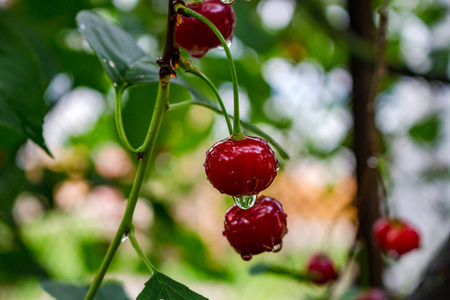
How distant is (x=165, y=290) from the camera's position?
454 millimetres

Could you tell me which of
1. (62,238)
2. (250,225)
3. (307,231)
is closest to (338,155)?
(307,231)

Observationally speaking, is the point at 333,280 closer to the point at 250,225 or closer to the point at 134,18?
the point at 250,225

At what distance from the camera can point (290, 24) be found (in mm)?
1778

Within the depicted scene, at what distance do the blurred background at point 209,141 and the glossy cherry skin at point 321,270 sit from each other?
11cm

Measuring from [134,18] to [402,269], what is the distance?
1.81m

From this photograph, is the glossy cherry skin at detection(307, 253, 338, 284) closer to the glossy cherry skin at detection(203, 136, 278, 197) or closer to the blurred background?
the blurred background

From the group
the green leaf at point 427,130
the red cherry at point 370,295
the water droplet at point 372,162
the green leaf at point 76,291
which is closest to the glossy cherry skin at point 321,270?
the red cherry at point 370,295

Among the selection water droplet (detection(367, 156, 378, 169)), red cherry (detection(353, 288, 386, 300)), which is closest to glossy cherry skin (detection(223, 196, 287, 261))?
water droplet (detection(367, 156, 378, 169))

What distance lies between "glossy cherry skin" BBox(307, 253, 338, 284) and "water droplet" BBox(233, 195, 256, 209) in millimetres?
561

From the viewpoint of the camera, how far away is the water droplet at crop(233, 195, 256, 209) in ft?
1.60

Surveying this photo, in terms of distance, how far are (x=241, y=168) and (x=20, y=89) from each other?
0.99ft

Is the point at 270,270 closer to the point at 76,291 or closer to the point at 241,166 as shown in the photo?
the point at 76,291

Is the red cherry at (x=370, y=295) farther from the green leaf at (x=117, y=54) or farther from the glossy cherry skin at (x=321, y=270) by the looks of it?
the green leaf at (x=117, y=54)

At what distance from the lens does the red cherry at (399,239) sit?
3.14 feet
